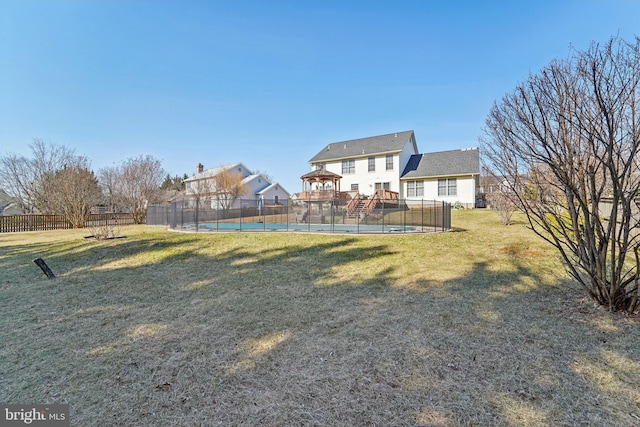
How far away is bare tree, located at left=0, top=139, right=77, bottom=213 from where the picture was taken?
913 inches

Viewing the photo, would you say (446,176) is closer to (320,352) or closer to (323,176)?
(323,176)

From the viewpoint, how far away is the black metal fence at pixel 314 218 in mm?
12961

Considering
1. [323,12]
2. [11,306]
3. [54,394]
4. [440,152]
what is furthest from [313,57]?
[440,152]

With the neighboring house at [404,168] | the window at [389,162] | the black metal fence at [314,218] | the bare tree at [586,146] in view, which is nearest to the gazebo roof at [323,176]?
the neighboring house at [404,168]

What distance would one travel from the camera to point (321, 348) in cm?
314

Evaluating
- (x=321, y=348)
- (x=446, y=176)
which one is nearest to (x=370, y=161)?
(x=446, y=176)

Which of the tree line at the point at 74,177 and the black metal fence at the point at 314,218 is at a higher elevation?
the tree line at the point at 74,177

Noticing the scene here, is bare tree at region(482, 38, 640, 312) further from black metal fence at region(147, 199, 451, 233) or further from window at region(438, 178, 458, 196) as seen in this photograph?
window at region(438, 178, 458, 196)

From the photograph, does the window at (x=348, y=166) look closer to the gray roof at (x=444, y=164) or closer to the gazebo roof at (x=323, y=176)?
the gray roof at (x=444, y=164)

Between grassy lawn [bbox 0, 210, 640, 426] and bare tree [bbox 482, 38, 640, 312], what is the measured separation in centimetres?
95

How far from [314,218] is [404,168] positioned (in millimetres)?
15703

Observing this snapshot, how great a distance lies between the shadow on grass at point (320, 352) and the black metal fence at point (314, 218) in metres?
7.01

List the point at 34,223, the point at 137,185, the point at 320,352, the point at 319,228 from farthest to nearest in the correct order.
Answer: the point at 137,185 → the point at 34,223 → the point at 319,228 → the point at 320,352

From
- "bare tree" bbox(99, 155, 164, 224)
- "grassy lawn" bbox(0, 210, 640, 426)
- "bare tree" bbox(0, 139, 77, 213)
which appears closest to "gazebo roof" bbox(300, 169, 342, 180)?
"bare tree" bbox(99, 155, 164, 224)
